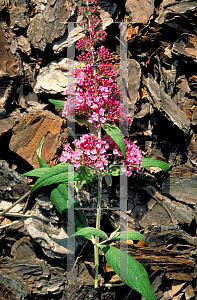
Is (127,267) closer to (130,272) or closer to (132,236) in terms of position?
(130,272)

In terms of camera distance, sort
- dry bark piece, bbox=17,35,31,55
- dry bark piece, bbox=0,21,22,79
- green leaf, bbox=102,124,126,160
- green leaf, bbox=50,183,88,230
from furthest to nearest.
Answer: dry bark piece, bbox=17,35,31,55 < dry bark piece, bbox=0,21,22,79 < green leaf, bbox=50,183,88,230 < green leaf, bbox=102,124,126,160

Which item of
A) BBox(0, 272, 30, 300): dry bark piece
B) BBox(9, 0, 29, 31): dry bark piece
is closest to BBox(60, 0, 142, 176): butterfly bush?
BBox(9, 0, 29, 31): dry bark piece

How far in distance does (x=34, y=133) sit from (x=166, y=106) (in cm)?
162

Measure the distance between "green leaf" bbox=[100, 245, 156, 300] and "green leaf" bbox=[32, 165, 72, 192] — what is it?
875 mm

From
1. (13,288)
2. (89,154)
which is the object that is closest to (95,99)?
(89,154)

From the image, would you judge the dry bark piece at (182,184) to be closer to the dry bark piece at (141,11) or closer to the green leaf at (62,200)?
the green leaf at (62,200)

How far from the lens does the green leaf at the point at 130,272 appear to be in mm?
1989

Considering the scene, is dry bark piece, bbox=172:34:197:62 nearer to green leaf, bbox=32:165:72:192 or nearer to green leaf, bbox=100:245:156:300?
green leaf, bbox=32:165:72:192

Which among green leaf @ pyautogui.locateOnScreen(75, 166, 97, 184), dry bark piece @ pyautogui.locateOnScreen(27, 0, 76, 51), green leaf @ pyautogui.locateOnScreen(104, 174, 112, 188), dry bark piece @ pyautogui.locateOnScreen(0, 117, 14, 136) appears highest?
dry bark piece @ pyautogui.locateOnScreen(27, 0, 76, 51)

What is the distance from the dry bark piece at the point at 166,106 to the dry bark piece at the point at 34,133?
44.5 inches

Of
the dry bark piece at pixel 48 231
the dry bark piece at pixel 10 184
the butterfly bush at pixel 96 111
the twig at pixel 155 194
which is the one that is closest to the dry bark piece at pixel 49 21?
the butterfly bush at pixel 96 111

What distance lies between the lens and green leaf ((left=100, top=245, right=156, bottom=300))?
6.53 feet

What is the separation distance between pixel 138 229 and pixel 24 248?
4.71 feet

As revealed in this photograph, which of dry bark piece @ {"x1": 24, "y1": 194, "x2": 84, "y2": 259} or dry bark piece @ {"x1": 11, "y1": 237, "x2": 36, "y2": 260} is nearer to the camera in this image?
dry bark piece @ {"x1": 24, "y1": 194, "x2": 84, "y2": 259}
